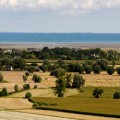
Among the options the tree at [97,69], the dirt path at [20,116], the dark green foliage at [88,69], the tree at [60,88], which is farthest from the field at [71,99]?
the dark green foliage at [88,69]

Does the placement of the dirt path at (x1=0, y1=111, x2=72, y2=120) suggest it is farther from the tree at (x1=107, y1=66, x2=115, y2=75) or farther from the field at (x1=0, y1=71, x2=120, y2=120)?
the tree at (x1=107, y1=66, x2=115, y2=75)

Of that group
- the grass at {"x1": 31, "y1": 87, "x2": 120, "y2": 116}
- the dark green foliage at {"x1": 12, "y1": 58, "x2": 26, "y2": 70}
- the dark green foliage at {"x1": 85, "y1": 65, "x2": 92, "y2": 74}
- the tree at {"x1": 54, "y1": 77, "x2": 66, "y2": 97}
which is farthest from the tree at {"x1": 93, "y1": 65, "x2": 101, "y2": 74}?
the grass at {"x1": 31, "y1": 87, "x2": 120, "y2": 116}

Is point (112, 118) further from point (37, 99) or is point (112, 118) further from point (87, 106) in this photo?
point (37, 99)

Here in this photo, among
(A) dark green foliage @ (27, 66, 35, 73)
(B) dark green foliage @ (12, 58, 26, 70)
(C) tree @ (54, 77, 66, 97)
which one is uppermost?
(B) dark green foliage @ (12, 58, 26, 70)

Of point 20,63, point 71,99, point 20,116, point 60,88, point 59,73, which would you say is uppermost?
point 20,63

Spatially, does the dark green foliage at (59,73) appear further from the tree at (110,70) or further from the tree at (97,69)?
the tree at (110,70)

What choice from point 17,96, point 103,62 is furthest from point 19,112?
point 103,62

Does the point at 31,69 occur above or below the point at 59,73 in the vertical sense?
below

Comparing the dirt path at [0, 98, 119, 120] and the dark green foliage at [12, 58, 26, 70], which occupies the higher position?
the dark green foliage at [12, 58, 26, 70]

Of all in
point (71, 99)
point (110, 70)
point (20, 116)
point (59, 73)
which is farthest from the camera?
point (110, 70)

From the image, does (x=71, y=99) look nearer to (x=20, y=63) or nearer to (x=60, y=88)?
(x=60, y=88)

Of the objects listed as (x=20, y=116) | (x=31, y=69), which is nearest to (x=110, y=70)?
(x=31, y=69)

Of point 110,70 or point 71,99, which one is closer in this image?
point 71,99
